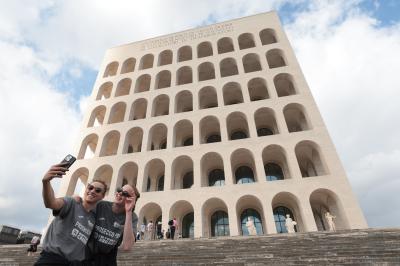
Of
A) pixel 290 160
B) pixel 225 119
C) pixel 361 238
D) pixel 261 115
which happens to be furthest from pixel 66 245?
pixel 261 115

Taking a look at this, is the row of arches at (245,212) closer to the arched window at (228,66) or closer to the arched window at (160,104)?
the arched window at (160,104)

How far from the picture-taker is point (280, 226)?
19109 mm

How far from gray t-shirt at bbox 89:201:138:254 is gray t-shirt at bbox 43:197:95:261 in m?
0.10

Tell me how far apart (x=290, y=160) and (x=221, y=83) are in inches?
380

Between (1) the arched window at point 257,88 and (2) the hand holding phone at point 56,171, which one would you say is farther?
(1) the arched window at point 257,88

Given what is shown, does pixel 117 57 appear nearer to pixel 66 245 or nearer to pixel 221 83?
pixel 221 83

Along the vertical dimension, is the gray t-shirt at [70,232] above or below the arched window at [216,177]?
below

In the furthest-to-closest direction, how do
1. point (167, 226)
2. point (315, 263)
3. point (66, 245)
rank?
point (167, 226), point (315, 263), point (66, 245)

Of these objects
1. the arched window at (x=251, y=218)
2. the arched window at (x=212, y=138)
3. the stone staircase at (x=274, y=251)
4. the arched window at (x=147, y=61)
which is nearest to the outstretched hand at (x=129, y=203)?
the stone staircase at (x=274, y=251)

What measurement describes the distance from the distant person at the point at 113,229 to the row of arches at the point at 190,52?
25422 millimetres

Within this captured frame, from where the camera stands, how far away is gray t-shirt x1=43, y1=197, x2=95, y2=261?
2.68m

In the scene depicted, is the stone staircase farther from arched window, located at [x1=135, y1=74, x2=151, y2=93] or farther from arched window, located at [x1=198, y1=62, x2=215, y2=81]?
arched window, located at [x1=198, y1=62, x2=215, y2=81]

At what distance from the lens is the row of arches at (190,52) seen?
2735 cm

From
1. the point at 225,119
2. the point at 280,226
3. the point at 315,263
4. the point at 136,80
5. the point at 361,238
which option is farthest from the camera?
the point at 136,80
